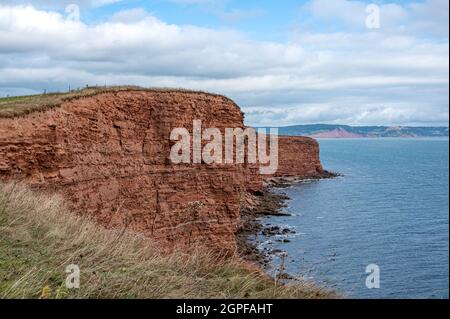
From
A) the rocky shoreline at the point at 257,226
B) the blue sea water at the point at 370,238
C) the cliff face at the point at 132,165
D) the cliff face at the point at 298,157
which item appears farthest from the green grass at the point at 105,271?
the cliff face at the point at 298,157

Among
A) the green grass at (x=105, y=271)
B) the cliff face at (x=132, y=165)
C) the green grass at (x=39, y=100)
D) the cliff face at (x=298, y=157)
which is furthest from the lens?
the cliff face at (x=298, y=157)

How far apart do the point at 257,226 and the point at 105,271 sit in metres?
40.6

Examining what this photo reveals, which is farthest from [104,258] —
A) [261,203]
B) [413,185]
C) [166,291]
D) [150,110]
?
[413,185]

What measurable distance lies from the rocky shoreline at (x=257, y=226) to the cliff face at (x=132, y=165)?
11.2 ft

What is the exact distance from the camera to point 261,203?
59656 millimetres

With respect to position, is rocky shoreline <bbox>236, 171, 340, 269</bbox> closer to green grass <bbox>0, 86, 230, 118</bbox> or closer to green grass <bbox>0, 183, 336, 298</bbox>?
green grass <bbox>0, 86, 230, 118</bbox>

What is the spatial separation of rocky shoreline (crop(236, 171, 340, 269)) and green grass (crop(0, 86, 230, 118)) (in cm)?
1024

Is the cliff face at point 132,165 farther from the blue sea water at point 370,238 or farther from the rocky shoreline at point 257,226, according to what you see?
the blue sea water at point 370,238

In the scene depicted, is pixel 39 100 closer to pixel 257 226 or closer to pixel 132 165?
pixel 132 165

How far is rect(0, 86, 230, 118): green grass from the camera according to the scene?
17688mm

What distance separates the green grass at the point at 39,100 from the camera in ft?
58.0

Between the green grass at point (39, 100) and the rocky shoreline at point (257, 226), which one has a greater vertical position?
the green grass at point (39, 100)

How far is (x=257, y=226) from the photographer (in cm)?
4631

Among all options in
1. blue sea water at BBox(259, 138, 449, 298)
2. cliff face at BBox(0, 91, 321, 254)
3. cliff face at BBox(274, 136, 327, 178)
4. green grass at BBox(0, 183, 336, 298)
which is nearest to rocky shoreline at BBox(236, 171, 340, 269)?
blue sea water at BBox(259, 138, 449, 298)
